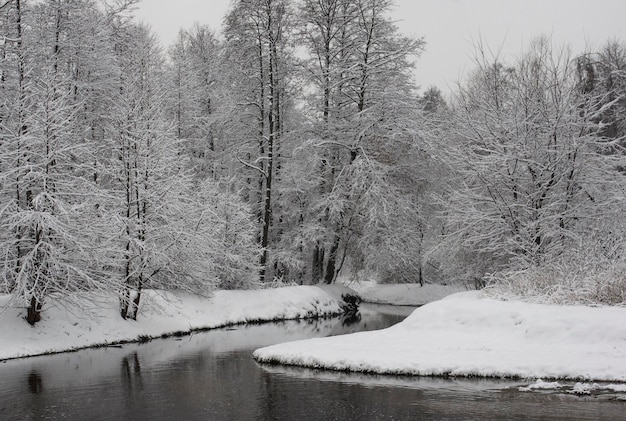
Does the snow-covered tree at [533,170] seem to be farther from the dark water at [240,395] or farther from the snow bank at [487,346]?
the dark water at [240,395]

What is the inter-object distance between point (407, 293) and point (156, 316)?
19435mm

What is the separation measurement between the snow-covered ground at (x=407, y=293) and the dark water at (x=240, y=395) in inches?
795

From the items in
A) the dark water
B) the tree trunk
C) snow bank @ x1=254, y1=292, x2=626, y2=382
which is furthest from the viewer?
the tree trunk

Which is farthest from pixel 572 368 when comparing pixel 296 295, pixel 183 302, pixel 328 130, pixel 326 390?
pixel 328 130

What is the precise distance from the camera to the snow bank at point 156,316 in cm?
1630

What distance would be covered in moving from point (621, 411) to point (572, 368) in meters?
2.14

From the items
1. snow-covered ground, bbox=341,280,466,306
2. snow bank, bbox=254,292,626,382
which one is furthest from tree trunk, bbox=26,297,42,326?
snow-covered ground, bbox=341,280,466,306

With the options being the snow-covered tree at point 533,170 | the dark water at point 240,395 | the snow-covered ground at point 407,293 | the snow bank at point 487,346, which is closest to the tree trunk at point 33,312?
the dark water at point 240,395

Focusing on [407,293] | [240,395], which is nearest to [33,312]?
[240,395]

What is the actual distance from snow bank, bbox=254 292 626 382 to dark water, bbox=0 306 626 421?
1.20ft

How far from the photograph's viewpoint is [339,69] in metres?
27.0

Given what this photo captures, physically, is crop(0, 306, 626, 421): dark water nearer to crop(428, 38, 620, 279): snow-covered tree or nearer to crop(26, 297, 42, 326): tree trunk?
crop(26, 297, 42, 326): tree trunk

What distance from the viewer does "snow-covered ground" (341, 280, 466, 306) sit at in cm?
3472

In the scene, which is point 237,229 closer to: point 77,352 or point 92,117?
point 92,117
